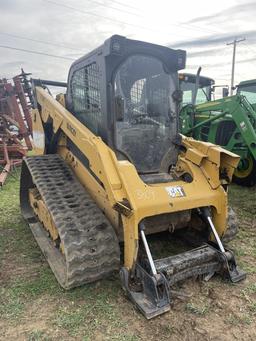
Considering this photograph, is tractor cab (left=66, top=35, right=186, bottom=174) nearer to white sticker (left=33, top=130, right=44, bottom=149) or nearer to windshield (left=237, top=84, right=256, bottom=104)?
white sticker (left=33, top=130, right=44, bottom=149)

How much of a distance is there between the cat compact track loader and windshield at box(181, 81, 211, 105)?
18.4 ft

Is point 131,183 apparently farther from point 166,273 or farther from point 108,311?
point 108,311

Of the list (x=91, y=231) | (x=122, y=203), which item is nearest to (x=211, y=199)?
(x=122, y=203)

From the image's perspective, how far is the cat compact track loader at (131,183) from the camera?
122 inches

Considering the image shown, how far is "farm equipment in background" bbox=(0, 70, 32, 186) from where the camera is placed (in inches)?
382

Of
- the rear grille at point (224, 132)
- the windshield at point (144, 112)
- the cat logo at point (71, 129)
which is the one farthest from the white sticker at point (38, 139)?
the rear grille at point (224, 132)

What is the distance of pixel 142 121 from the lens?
377 centimetres

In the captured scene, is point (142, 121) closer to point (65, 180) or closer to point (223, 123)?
point (65, 180)

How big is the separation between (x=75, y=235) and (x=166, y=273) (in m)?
0.89

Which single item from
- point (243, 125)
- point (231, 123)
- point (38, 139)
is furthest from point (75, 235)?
point (231, 123)

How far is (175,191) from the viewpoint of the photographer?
3389 millimetres

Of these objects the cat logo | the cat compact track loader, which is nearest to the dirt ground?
the cat compact track loader

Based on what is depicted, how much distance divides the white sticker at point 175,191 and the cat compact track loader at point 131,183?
0.04ft

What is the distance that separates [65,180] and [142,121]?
46.4 inches
